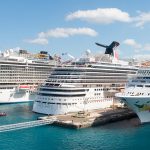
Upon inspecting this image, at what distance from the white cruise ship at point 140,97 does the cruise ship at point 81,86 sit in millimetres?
9690

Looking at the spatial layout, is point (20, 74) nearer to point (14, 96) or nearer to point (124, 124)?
point (14, 96)

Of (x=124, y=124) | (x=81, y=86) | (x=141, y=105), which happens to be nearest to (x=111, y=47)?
(x=81, y=86)

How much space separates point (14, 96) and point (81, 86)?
80.7 ft

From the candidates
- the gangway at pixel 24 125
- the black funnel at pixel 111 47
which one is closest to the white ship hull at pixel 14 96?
the black funnel at pixel 111 47

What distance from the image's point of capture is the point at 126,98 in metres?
50.2

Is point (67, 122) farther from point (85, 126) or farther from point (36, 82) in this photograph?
point (36, 82)

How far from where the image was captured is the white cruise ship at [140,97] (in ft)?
163

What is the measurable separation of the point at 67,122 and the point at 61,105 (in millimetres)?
8231

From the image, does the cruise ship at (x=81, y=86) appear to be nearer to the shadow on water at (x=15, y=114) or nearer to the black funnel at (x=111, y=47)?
the shadow on water at (x=15, y=114)

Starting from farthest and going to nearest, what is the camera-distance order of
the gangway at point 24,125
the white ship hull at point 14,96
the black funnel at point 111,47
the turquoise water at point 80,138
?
the white ship hull at point 14,96, the black funnel at point 111,47, the gangway at point 24,125, the turquoise water at point 80,138

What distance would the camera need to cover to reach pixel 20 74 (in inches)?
3342

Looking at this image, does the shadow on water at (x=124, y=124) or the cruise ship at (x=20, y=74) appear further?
the cruise ship at (x=20, y=74)

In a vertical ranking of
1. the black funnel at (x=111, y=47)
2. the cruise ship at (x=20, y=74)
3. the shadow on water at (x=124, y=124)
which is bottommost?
the shadow on water at (x=124, y=124)

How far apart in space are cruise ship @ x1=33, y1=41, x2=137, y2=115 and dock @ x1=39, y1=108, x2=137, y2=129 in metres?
2.38
